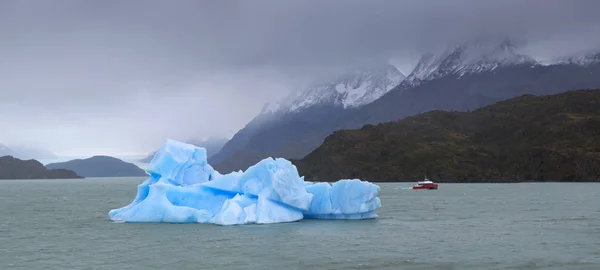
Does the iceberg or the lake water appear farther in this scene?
the iceberg

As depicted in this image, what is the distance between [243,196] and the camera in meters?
44.0

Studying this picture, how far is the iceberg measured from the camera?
43.6m

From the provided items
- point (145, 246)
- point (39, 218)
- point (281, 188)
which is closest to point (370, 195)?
point (281, 188)

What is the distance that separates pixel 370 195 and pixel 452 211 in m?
19.6

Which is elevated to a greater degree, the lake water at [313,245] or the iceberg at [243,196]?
the iceberg at [243,196]

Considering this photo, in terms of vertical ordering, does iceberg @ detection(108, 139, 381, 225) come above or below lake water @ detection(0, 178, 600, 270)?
Result: above

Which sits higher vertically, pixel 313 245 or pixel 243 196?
pixel 243 196

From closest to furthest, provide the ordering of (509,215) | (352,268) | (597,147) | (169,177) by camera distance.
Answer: (352,268)
(169,177)
(509,215)
(597,147)

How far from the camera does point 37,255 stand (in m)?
32.3

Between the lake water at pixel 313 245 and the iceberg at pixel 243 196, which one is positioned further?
the iceberg at pixel 243 196

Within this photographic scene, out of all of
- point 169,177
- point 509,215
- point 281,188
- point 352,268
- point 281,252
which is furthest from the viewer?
point 509,215

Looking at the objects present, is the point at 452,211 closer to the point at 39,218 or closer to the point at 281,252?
the point at 281,252

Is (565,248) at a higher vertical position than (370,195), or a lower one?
lower

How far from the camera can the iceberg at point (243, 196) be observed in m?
43.6
